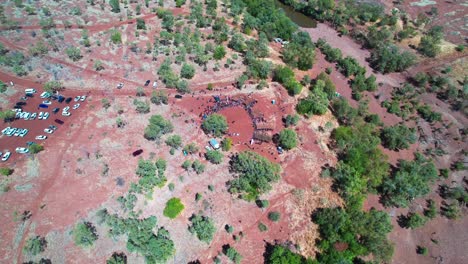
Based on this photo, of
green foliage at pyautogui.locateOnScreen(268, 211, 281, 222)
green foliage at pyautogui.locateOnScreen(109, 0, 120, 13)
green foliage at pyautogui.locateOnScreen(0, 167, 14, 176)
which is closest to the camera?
green foliage at pyautogui.locateOnScreen(0, 167, 14, 176)

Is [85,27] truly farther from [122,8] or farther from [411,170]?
[411,170]

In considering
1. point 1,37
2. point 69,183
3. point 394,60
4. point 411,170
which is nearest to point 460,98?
point 394,60

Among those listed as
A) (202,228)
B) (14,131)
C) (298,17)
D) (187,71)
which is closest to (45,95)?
(14,131)

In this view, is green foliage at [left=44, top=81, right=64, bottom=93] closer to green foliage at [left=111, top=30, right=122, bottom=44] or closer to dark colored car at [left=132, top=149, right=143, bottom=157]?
green foliage at [left=111, top=30, right=122, bottom=44]

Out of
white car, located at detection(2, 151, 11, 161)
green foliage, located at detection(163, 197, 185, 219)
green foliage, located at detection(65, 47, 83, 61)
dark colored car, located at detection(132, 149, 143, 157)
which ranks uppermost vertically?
green foliage, located at detection(65, 47, 83, 61)

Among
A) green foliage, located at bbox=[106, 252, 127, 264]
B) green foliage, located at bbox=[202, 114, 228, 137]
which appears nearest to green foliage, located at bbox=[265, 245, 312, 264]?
green foliage, located at bbox=[106, 252, 127, 264]

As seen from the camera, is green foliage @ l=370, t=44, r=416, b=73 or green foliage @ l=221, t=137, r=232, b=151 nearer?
green foliage @ l=221, t=137, r=232, b=151
